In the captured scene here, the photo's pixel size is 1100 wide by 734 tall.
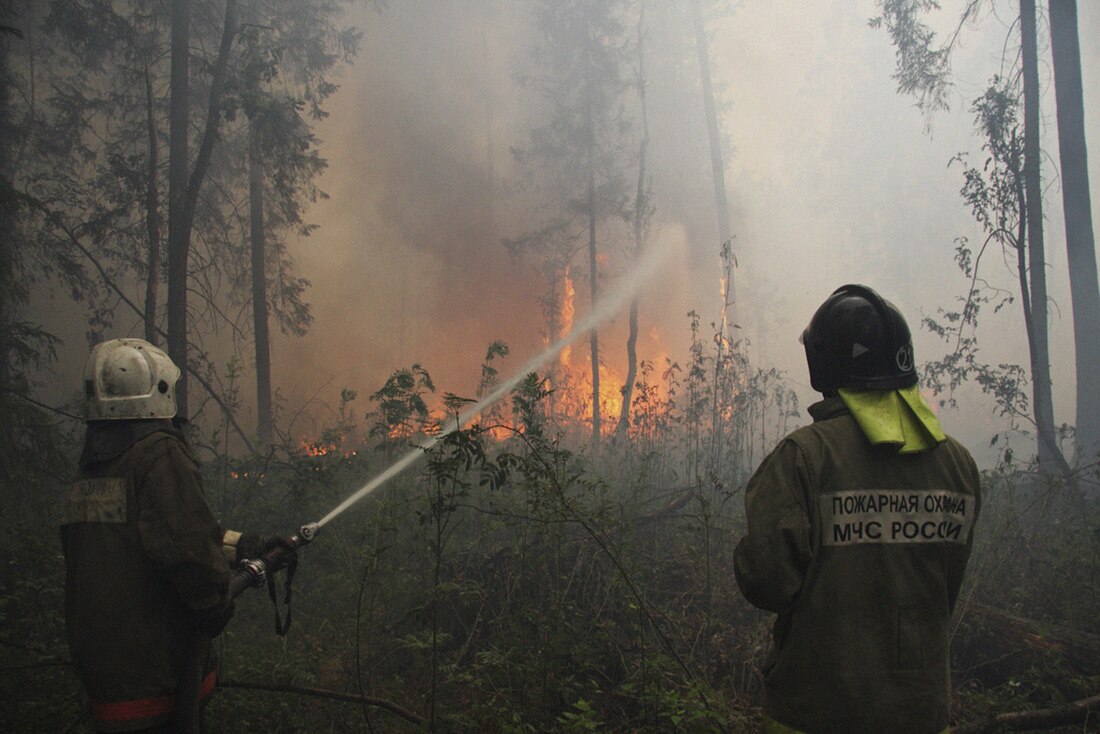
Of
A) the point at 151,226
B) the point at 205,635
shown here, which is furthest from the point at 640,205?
the point at 205,635

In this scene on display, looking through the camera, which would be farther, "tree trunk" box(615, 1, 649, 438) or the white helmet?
"tree trunk" box(615, 1, 649, 438)

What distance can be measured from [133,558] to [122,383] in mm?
739

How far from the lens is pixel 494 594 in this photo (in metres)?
4.77

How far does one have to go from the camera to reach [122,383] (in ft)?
8.59

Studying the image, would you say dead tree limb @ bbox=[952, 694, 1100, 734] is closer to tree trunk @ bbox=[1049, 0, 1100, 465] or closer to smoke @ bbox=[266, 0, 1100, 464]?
tree trunk @ bbox=[1049, 0, 1100, 465]

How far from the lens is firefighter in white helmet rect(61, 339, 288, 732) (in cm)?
245

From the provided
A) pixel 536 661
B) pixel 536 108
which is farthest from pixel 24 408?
pixel 536 108

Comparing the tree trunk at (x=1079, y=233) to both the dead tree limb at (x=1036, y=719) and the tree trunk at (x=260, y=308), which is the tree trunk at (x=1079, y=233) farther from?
the tree trunk at (x=260, y=308)

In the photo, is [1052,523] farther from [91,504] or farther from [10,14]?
[10,14]

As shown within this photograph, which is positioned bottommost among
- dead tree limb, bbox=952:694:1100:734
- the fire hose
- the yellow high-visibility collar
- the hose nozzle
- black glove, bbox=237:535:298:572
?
dead tree limb, bbox=952:694:1100:734

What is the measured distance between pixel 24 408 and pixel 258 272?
25.1ft

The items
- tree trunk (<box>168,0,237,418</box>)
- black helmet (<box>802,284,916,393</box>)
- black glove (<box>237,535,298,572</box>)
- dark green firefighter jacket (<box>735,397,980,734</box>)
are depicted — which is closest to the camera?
dark green firefighter jacket (<box>735,397,980,734</box>)

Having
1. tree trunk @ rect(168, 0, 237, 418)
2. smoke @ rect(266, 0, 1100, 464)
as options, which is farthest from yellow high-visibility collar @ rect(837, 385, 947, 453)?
smoke @ rect(266, 0, 1100, 464)

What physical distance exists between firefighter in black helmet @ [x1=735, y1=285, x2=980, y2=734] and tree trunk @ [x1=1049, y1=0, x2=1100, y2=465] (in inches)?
412
